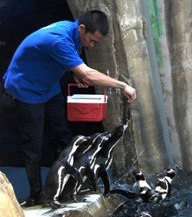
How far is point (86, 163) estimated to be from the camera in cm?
539

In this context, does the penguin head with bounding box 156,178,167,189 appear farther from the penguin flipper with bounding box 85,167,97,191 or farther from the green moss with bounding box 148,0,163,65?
the green moss with bounding box 148,0,163,65

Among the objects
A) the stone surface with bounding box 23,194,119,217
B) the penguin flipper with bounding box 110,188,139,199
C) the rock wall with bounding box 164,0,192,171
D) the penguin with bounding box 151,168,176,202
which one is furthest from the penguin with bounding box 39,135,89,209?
the rock wall with bounding box 164,0,192,171

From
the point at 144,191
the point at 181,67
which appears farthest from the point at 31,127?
the point at 181,67

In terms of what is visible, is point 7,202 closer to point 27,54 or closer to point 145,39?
point 27,54

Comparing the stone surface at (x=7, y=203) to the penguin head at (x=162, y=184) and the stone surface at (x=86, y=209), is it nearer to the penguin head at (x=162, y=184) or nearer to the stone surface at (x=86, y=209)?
the stone surface at (x=86, y=209)

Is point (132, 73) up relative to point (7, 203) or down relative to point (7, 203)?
up

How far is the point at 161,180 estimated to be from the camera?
5.84 metres

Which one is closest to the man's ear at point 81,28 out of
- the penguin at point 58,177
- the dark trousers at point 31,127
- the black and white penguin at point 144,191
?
the dark trousers at point 31,127

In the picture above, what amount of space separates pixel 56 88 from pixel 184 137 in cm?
230

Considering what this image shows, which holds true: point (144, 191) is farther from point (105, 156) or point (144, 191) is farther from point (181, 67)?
point (181, 67)

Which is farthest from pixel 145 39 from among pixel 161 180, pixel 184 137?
pixel 161 180

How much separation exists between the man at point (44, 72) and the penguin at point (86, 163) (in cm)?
43

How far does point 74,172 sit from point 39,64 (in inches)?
44.8

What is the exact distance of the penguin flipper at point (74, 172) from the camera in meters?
5.27
